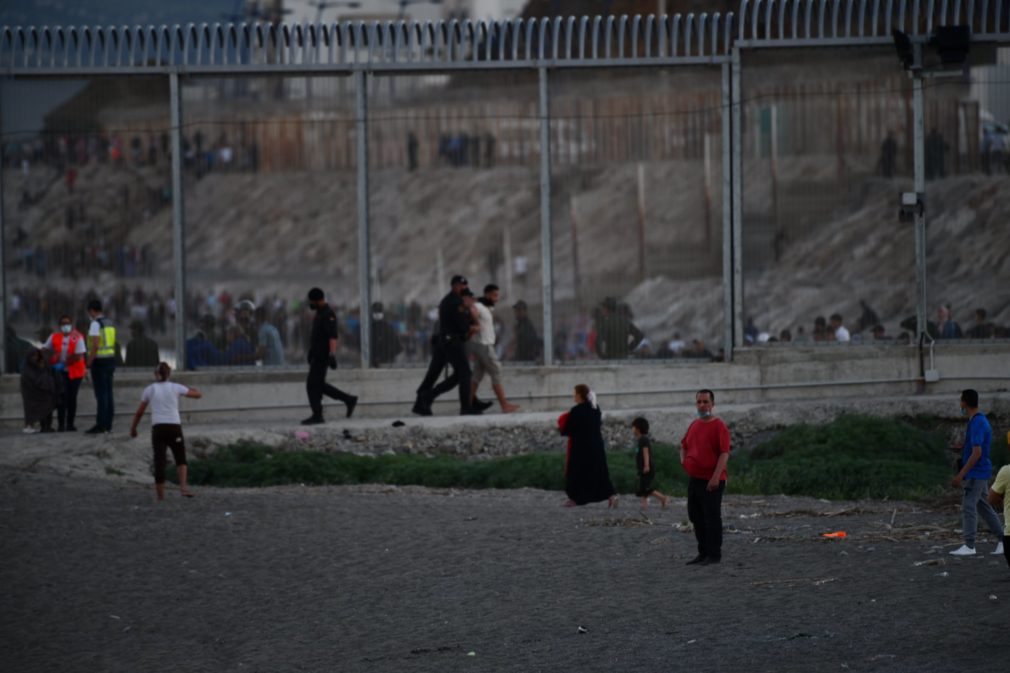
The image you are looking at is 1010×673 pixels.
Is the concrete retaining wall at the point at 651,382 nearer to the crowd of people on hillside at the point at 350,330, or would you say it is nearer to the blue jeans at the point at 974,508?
the crowd of people on hillside at the point at 350,330

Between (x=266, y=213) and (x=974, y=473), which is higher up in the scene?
(x=266, y=213)

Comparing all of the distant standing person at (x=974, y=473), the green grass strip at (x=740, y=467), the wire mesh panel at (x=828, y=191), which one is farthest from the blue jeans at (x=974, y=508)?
the wire mesh panel at (x=828, y=191)

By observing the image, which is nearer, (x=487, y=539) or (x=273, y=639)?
(x=273, y=639)

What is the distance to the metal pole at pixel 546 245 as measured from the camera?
63.2 feet

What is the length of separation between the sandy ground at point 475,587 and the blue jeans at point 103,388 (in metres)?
2.53

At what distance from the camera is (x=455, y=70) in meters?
19.2

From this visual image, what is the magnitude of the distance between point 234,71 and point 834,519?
9.11 m

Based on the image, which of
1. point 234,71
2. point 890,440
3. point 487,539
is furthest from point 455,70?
point 487,539

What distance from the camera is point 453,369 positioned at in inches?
741

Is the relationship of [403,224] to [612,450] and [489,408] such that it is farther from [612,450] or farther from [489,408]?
[612,450]

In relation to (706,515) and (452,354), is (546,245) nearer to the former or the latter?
(452,354)

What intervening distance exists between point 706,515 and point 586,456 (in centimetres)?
303

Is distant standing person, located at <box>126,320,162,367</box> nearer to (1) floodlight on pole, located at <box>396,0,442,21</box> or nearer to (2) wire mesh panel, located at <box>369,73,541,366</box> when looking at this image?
(2) wire mesh panel, located at <box>369,73,541,366</box>

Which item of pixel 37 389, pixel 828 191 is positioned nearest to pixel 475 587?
pixel 37 389
